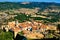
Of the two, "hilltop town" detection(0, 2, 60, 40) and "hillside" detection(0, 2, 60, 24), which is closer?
"hilltop town" detection(0, 2, 60, 40)

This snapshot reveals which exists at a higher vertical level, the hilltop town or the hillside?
the hilltop town

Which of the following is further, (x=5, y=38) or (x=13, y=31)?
(x=13, y=31)

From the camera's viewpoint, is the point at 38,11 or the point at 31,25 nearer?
the point at 31,25

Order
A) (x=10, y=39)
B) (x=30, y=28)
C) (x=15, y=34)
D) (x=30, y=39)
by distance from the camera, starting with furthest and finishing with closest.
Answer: (x=30, y=28) < (x=15, y=34) < (x=10, y=39) < (x=30, y=39)

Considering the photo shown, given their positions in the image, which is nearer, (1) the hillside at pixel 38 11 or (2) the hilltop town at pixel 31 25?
(2) the hilltop town at pixel 31 25

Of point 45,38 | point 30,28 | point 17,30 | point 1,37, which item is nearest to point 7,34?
point 1,37

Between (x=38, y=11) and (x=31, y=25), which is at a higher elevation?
(x=31, y=25)

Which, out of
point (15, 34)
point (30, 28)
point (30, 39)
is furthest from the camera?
point (30, 28)

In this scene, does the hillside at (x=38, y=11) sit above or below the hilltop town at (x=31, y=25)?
below

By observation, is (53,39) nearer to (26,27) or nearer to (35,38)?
(35,38)
